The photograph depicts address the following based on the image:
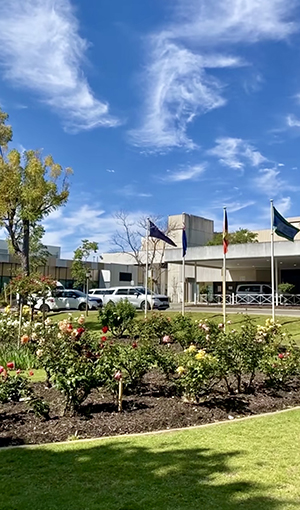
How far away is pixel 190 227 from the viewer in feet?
184

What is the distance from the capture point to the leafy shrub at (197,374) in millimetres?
6219

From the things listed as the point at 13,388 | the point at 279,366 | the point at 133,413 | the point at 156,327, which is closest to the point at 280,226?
the point at 156,327

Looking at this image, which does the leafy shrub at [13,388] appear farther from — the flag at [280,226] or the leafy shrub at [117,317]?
the flag at [280,226]

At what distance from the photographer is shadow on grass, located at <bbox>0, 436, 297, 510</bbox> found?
135 inches

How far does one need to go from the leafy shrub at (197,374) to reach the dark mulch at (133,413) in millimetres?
178

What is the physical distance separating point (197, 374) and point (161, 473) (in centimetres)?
230

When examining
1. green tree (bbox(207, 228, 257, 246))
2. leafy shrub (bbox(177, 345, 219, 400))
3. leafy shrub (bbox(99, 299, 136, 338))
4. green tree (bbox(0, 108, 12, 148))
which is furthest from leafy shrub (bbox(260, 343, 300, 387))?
green tree (bbox(207, 228, 257, 246))

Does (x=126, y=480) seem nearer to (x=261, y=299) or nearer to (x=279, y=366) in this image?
(x=279, y=366)

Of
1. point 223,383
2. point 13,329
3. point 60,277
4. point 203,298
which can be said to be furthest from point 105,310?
point 60,277

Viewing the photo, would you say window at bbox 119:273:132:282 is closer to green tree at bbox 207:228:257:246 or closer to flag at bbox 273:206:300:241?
green tree at bbox 207:228:257:246

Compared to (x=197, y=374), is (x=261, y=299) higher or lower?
higher

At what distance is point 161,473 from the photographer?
4.02 metres

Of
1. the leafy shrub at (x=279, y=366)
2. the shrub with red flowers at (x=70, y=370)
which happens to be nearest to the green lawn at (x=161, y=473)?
the shrub with red flowers at (x=70, y=370)

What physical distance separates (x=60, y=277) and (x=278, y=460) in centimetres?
4704
